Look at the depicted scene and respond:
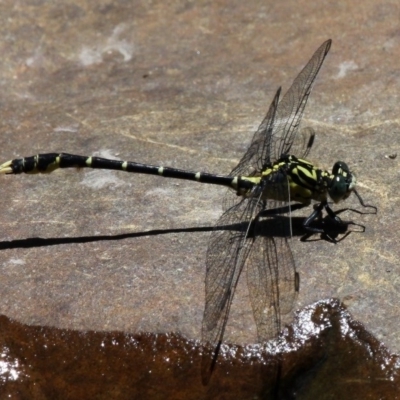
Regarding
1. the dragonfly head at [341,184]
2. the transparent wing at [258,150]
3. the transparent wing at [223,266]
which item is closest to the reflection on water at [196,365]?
the transparent wing at [223,266]

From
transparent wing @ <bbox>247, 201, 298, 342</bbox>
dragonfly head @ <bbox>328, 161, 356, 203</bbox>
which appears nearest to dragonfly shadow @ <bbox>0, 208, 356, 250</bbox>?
transparent wing @ <bbox>247, 201, 298, 342</bbox>

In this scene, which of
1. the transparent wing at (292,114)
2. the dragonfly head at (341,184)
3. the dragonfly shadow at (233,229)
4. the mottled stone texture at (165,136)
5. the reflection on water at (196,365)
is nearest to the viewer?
the reflection on water at (196,365)

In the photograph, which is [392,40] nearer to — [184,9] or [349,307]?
[184,9]

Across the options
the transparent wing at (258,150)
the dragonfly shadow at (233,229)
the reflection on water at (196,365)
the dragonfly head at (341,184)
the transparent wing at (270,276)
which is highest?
the transparent wing at (258,150)

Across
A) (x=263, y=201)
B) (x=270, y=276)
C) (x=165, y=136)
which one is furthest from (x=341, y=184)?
(x=165, y=136)

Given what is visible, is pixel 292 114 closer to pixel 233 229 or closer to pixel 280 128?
pixel 280 128

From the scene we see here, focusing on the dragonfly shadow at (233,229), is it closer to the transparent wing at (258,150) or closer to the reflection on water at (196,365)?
the transparent wing at (258,150)
